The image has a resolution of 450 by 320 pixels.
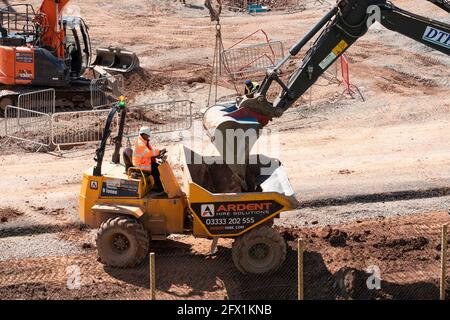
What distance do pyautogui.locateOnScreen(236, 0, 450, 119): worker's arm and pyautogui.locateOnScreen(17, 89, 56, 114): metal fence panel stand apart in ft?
40.8

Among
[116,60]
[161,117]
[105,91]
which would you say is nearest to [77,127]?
[161,117]

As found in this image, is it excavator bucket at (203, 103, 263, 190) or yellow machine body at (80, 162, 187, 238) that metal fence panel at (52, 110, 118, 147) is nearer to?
yellow machine body at (80, 162, 187, 238)

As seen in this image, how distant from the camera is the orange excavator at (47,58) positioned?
25.4 meters

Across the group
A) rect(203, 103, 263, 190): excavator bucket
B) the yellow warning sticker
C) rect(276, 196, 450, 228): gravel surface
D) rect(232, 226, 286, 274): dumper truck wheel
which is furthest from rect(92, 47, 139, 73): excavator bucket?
rect(232, 226, 286, 274): dumper truck wheel

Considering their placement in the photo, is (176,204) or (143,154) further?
(176,204)

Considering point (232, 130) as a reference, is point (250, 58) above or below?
below

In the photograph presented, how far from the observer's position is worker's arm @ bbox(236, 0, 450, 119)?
14.1m

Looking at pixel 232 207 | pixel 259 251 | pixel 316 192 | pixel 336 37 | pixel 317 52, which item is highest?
pixel 336 37

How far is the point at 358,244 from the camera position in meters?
15.6

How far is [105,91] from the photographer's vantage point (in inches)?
1060

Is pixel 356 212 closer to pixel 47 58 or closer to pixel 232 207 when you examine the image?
pixel 232 207

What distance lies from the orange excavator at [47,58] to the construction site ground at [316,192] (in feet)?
6.34

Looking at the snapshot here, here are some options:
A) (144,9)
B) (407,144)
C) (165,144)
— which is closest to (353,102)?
(407,144)

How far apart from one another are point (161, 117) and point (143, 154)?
11.0 metres
